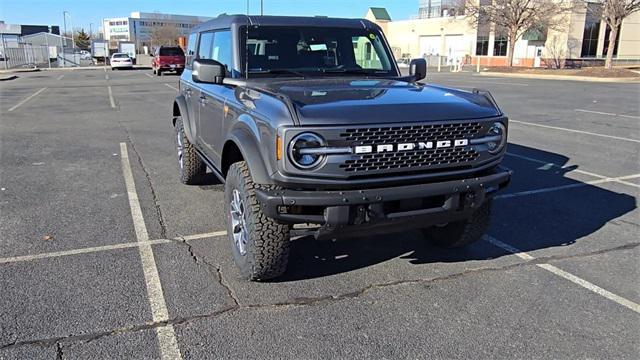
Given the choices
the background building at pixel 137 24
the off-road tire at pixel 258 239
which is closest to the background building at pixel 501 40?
the off-road tire at pixel 258 239

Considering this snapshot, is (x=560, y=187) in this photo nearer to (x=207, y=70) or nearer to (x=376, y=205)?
(x=376, y=205)

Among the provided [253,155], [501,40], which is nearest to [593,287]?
[253,155]

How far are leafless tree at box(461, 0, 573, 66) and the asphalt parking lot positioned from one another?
4082 cm

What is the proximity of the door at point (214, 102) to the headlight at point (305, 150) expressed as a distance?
4.36ft

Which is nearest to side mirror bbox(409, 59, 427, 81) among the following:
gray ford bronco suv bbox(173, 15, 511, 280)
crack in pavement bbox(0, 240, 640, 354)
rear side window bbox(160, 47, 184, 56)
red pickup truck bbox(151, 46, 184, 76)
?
gray ford bronco suv bbox(173, 15, 511, 280)

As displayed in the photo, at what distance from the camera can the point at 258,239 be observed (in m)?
3.60

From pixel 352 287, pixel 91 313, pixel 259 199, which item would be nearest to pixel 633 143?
pixel 352 287

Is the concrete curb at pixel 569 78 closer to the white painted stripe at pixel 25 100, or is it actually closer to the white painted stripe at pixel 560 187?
the white painted stripe at pixel 560 187

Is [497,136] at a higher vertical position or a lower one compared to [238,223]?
higher

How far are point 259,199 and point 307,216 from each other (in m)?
0.32

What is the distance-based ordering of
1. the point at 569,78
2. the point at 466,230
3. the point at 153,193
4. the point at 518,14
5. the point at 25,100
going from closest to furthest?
the point at 466,230 → the point at 153,193 → the point at 25,100 → the point at 569,78 → the point at 518,14

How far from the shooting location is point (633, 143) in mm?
9695

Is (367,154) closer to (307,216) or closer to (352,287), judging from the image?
(307,216)

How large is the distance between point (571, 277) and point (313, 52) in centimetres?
290
